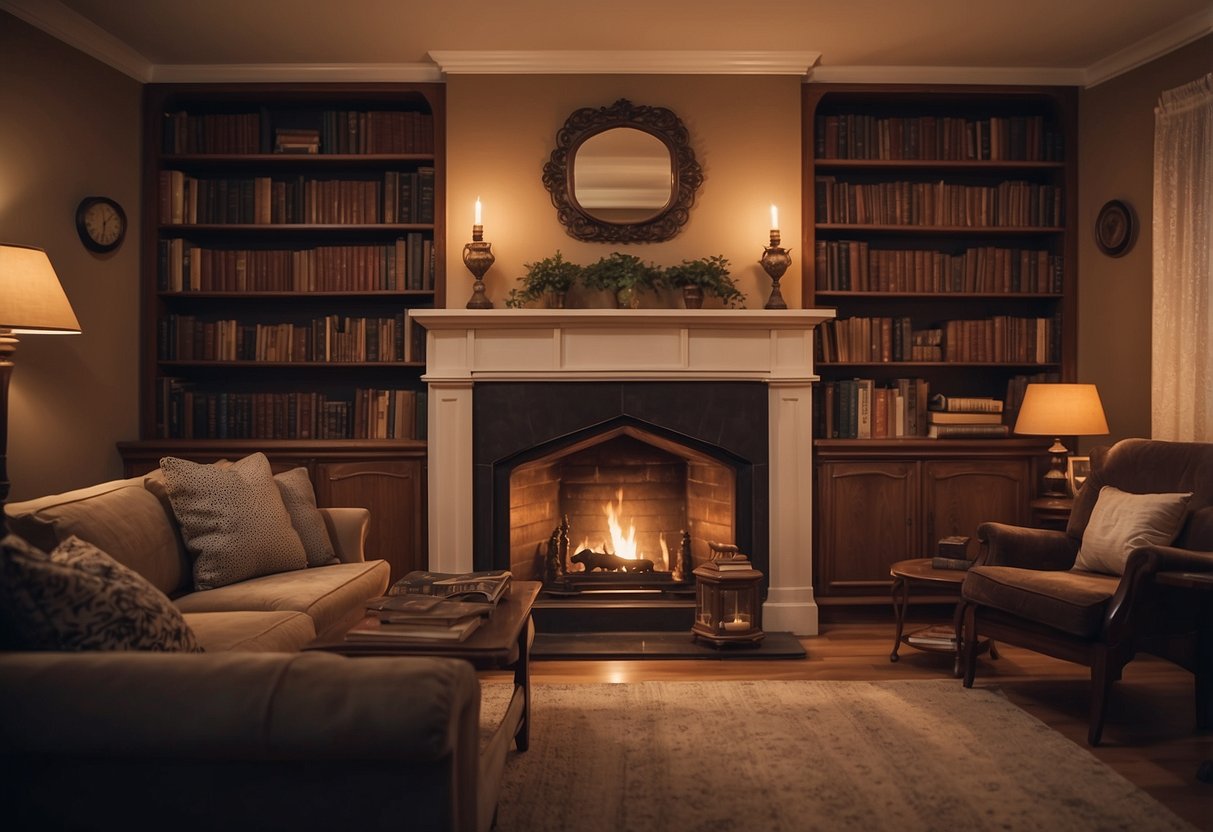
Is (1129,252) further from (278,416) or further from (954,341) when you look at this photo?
(278,416)

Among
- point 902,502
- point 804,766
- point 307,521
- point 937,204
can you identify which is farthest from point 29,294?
point 937,204

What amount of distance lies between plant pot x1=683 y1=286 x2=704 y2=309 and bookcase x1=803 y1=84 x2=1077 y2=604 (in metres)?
0.57

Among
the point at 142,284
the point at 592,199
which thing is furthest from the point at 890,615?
the point at 142,284

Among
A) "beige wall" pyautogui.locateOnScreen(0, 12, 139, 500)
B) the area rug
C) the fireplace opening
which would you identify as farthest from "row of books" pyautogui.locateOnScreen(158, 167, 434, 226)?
the area rug

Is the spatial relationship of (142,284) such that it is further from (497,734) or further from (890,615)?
(890,615)

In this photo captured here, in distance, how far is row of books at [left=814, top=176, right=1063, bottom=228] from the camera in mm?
4578

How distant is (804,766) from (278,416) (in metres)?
3.08

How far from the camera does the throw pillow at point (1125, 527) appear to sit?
3.19 meters

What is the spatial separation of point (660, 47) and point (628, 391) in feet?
5.30

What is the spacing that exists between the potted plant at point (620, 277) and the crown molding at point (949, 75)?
1285 millimetres

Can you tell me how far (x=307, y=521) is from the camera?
3.47 metres

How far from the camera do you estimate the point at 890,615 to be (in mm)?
4582

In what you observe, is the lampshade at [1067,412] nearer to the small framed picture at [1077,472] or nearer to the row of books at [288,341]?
the small framed picture at [1077,472]

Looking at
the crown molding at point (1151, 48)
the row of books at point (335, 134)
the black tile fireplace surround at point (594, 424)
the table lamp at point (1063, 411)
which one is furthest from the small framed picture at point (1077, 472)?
the row of books at point (335, 134)
